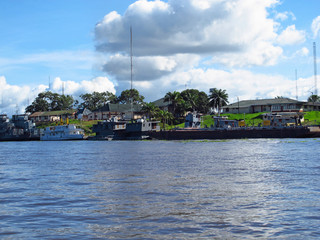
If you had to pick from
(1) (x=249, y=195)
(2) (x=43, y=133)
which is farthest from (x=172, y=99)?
(1) (x=249, y=195)

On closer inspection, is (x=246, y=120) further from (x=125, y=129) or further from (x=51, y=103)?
(x=51, y=103)

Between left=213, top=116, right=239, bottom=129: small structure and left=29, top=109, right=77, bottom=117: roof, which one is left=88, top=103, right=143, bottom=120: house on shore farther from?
left=213, top=116, right=239, bottom=129: small structure

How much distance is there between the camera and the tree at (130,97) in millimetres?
157875

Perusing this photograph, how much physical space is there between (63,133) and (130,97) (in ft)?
162

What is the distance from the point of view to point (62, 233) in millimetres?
10109

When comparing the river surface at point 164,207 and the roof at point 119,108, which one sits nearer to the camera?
the river surface at point 164,207

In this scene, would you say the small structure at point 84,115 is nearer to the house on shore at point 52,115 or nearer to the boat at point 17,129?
the house on shore at point 52,115

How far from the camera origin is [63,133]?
11662 centimetres

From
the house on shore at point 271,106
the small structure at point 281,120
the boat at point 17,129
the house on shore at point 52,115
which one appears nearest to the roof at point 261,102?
the house on shore at point 271,106

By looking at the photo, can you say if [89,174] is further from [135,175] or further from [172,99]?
[172,99]

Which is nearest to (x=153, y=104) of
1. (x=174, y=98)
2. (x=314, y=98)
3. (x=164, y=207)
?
(x=174, y=98)

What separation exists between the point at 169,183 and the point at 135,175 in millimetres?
4119

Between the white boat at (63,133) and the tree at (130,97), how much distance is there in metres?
43.2

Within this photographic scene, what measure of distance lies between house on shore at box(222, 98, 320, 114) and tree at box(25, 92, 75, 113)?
77.6m
